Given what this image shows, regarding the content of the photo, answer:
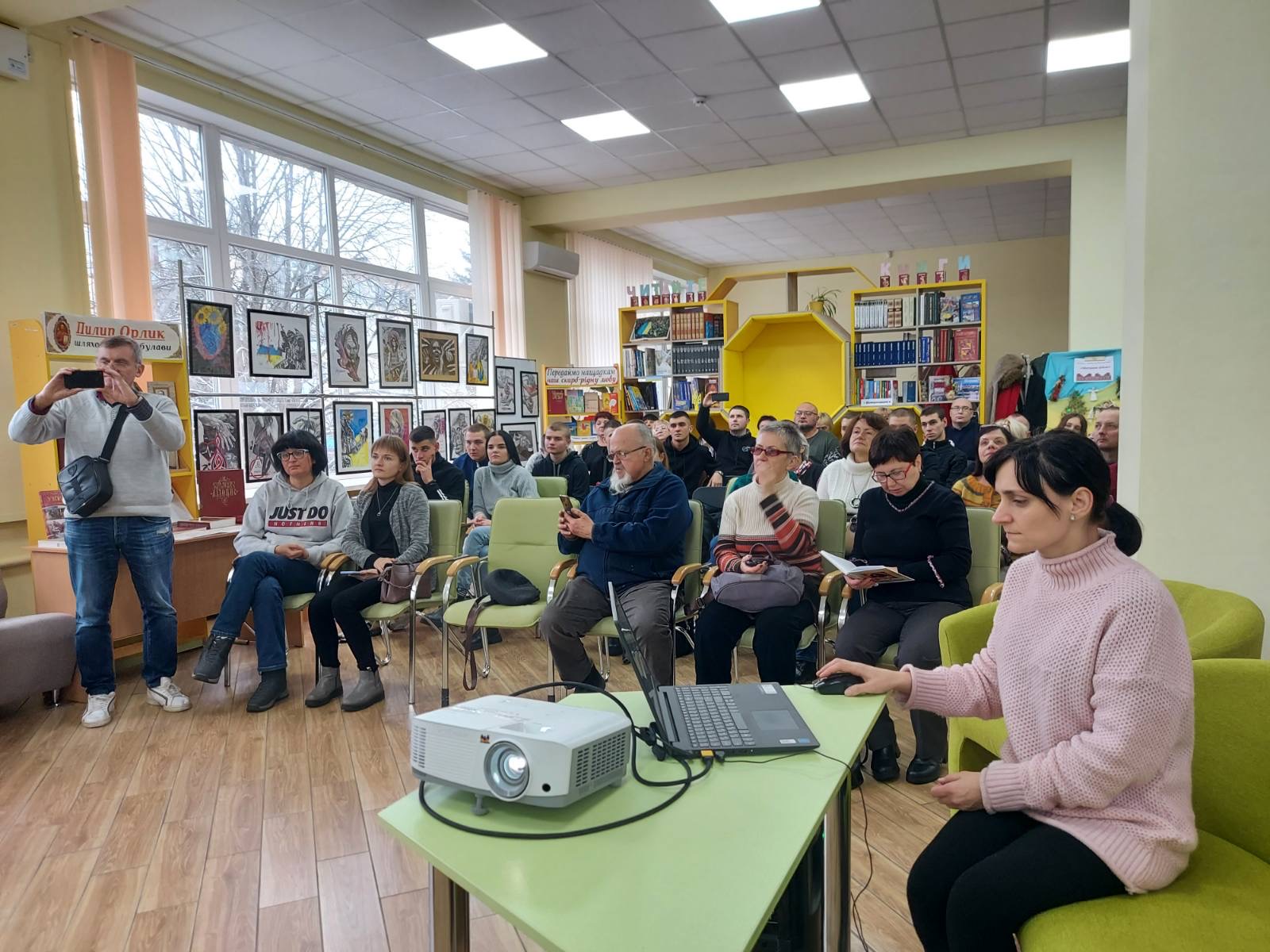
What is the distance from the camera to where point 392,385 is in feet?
21.5

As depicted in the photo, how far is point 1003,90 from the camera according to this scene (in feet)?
20.2

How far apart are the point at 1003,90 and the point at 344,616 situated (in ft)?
19.0

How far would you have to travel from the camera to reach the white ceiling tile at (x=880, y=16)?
4.84 m

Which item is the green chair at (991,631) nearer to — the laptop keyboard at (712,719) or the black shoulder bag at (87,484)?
the laptop keyboard at (712,719)

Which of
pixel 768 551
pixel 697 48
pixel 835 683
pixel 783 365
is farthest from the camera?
pixel 783 365

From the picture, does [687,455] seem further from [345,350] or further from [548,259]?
[548,259]

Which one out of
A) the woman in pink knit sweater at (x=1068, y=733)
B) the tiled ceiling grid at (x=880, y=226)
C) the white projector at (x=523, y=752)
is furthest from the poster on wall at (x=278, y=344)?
the woman in pink knit sweater at (x=1068, y=733)

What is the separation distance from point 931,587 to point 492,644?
2.71 metres

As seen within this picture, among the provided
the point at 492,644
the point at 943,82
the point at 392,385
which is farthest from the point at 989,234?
the point at 492,644

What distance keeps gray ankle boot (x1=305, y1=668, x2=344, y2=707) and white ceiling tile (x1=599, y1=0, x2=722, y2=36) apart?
393 centimetres

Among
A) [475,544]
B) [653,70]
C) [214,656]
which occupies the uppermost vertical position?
[653,70]

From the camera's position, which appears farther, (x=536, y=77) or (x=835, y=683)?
(x=536, y=77)

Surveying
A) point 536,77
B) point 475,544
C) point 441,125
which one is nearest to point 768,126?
point 536,77

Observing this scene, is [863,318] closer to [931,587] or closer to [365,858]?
[931,587]
